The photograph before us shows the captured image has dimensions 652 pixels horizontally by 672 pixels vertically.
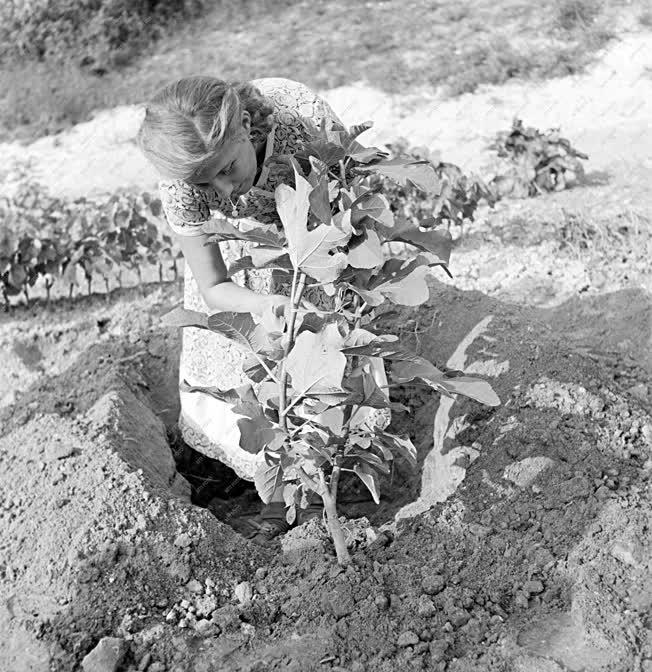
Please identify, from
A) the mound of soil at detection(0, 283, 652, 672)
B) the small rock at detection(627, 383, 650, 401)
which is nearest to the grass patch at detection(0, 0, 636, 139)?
the small rock at detection(627, 383, 650, 401)

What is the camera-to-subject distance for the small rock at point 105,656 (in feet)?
6.55

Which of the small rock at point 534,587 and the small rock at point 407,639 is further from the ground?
the small rock at point 407,639

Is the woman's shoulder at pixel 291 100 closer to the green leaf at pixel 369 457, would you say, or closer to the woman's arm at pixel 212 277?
the woman's arm at pixel 212 277

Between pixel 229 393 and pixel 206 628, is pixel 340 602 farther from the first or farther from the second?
pixel 229 393

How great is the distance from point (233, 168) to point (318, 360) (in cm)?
61

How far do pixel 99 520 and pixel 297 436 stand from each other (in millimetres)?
666

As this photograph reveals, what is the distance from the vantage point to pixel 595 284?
3643 millimetres

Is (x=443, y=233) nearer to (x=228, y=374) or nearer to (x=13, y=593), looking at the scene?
(x=228, y=374)

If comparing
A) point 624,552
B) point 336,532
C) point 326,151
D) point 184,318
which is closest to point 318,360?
point 184,318

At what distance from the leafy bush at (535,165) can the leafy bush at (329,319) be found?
8.77 ft

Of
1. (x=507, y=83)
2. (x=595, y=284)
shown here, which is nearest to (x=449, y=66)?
(x=507, y=83)

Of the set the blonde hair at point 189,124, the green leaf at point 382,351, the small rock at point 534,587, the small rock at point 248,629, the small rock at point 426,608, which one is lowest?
the small rock at point 534,587

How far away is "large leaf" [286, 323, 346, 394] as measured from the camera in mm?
1813

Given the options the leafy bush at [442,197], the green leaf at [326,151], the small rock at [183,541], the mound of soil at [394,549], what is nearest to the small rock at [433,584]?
→ the mound of soil at [394,549]
